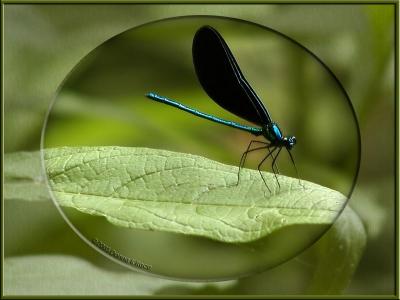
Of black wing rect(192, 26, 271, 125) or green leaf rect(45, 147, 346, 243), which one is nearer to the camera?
green leaf rect(45, 147, 346, 243)

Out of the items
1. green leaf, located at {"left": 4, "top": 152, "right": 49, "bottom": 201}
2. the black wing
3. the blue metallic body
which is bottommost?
green leaf, located at {"left": 4, "top": 152, "right": 49, "bottom": 201}

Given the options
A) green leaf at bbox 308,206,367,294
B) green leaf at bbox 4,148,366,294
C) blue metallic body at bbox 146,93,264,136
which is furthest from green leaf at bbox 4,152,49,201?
green leaf at bbox 308,206,367,294

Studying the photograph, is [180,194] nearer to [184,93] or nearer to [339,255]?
[184,93]

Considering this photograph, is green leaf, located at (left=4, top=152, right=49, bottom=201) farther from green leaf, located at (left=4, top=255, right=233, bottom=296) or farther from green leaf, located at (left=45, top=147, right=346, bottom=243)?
green leaf, located at (left=4, top=255, right=233, bottom=296)

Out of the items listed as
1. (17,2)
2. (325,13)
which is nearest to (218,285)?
(325,13)

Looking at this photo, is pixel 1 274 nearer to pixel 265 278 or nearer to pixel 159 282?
pixel 159 282

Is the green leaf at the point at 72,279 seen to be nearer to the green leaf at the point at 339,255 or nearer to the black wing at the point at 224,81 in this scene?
the green leaf at the point at 339,255
